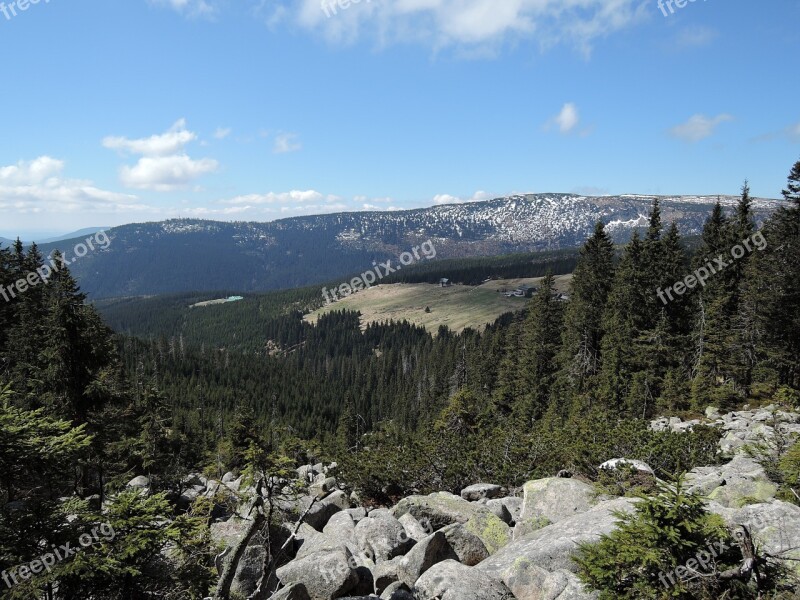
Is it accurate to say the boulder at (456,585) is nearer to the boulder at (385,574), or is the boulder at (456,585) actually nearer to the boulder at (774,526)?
the boulder at (385,574)

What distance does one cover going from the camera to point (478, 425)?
106 ft

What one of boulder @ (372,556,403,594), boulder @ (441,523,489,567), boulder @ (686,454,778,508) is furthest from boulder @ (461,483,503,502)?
boulder @ (372,556,403,594)

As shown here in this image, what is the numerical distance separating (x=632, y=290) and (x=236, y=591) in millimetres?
34372

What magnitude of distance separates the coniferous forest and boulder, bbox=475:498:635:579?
232 centimetres

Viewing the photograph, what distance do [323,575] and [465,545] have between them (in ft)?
13.9

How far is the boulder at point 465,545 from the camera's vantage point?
12.2 metres

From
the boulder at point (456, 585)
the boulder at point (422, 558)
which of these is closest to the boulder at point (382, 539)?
the boulder at point (422, 558)

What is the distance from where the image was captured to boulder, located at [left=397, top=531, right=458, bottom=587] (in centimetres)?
1107

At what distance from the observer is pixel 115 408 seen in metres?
24.3

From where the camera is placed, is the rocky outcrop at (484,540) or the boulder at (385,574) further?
the boulder at (385,574)

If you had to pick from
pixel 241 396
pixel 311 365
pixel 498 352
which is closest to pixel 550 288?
pixel 498 352

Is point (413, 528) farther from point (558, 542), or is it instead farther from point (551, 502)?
point (558, 542)

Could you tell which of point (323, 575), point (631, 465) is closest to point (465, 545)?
point (323, 575)

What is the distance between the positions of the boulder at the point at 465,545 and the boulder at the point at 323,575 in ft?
10.2
